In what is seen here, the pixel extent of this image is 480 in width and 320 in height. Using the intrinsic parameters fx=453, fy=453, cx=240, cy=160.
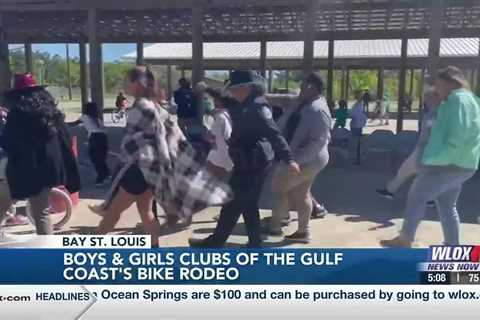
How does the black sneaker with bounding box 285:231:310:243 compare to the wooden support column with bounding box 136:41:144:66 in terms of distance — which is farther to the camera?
the black sneaker with bounding box 285:231:310:243

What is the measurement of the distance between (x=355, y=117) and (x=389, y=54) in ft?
5.19

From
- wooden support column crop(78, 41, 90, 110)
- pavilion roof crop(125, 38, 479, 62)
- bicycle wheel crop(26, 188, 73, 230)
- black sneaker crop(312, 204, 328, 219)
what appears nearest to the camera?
wooden support column crop(78, 41, 90, 110)

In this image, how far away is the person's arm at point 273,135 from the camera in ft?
8.46

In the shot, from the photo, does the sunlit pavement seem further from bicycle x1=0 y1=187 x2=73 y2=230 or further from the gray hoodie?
the gray hoodie

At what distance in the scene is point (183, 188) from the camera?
2.29 m

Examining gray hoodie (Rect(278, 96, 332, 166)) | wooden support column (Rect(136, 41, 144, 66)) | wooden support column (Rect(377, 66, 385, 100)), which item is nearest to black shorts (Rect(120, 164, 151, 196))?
wooden support column (Rect(136, 41, 144, 66))

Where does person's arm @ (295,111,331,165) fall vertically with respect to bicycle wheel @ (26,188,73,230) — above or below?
above

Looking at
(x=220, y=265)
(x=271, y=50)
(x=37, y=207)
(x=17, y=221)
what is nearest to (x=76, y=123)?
(x=37, y=207)

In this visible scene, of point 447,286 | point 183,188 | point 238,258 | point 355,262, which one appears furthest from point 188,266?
point 447,286

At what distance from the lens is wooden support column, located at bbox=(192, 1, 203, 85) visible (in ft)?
7.90

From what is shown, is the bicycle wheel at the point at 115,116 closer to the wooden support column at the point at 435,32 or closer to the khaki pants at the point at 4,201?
the khaki pants at the point at 4,201

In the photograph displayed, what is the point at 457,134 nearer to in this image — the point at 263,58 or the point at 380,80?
the point at 263,58

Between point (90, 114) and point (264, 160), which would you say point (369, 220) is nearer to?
point (264, 160)

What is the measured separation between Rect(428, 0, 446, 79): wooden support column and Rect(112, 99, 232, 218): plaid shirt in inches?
46.7
